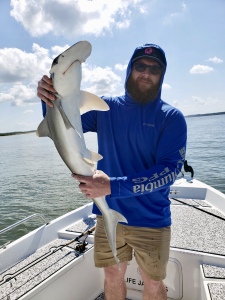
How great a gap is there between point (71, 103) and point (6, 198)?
13.1m

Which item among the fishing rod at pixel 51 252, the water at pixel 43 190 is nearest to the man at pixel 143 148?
the fishing rod at pixel 51 252

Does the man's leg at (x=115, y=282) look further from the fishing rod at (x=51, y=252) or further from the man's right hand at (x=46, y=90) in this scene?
the man's right hand at (x=46, y=90)

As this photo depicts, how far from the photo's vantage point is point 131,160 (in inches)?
101

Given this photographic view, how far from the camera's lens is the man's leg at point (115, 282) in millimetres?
2793

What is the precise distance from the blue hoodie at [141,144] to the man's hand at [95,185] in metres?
0.27

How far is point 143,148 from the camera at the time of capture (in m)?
2.51

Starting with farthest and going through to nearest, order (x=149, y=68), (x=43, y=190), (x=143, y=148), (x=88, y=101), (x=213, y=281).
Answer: (x=43, y=190) < (x=213, y=281) < (x=149, y=68) < (x=143, y=148) < (x=88, y=101)

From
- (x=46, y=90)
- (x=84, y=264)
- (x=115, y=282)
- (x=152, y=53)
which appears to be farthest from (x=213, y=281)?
(x=46, y=90)

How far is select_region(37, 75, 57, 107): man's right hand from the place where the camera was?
1.87 metres

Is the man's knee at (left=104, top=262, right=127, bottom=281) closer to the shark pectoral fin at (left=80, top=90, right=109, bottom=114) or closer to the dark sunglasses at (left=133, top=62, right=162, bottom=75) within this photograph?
the shark pectoral fin at (left=80, top=90, right=109, bottom=114)

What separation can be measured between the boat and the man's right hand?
6.29 feet

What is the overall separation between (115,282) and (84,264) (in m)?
0.71

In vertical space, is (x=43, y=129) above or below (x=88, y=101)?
below

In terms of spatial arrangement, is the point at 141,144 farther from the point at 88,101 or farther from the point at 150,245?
the point at 150,245
